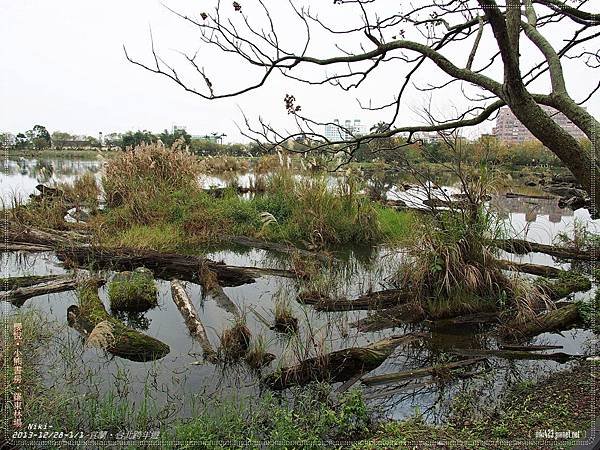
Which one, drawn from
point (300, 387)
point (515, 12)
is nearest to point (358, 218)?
point (300, 387)

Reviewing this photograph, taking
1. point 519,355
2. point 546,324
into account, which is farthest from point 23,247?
point 546,324

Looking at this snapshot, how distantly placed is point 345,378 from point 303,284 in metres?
2.19

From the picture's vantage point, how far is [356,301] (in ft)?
16.5

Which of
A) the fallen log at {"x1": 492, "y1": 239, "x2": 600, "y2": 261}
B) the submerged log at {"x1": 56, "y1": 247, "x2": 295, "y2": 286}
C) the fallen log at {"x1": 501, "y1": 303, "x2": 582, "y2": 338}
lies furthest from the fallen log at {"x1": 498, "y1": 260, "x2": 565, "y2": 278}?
the submerged log at {"x1": 56, "y1": 247, "x2": 295, "y2": 286}

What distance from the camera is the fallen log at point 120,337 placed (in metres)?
3.68

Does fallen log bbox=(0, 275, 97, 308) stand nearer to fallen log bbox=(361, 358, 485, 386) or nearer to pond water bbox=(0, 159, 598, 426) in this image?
pond water bbox=(0, 159, 598, 426)

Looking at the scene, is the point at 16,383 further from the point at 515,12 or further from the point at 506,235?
the point at 506,235

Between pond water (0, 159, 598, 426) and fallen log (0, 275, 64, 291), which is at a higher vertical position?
fallen log (0, 275, 64, 291)

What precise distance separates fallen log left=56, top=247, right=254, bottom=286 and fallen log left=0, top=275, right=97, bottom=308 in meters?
0.65

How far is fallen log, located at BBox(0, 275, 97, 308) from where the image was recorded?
4695 mm

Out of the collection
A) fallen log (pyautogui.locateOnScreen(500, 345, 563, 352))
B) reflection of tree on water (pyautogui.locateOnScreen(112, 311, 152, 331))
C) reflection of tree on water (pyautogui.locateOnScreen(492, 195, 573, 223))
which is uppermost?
reflection of tree on water (pyautogui.locateOnScreen(492, 195, 573, 223))

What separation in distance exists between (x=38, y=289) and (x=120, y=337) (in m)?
1.85

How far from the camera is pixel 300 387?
10.7 ft

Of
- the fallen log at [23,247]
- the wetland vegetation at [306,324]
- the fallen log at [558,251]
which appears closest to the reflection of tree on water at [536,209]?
the fallen log at [558,251]
